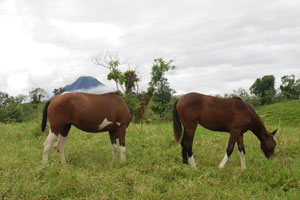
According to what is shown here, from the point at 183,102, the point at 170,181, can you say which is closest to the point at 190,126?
the point at 183,102

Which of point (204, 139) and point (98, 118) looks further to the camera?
point (204, 139)

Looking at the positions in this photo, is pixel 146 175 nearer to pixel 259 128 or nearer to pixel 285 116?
pixel 259 128

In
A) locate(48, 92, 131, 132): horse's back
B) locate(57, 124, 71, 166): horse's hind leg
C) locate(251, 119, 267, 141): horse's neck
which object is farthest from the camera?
locate(251, 119, 267, 141): horse's neck

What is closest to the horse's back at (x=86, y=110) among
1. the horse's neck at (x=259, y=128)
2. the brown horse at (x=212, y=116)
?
the brown horse at (x=212, y=116)

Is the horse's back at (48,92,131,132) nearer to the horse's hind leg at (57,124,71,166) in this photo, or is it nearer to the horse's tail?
the horse's hind leg at (57,124,71,166)

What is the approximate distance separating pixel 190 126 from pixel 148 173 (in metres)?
1.68

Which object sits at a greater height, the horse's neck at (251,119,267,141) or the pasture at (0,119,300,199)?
the horse's neck at (251,119,267,141)

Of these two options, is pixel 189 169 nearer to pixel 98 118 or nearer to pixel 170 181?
pixel 170 181

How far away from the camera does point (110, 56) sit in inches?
1543

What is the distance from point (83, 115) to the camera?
555 centimetres

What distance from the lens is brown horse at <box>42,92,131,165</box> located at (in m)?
5.41

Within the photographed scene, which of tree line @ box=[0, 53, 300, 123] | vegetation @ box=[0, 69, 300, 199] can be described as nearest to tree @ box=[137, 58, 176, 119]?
tree line @ box=[0, 53, 300, 123]

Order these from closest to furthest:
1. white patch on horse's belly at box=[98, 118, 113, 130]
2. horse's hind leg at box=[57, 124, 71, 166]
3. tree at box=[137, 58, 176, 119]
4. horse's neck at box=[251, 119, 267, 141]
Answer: horse's hind leg at box=[57, 124, 71, 166] < white patch on horse's belly at box=[98, 118, 113, 130] < horse's neck at box=[251, 119, 267, 141] < tree at box=[137, 58, 176, 119]

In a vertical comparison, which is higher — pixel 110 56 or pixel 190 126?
pixel 110 56
